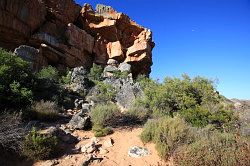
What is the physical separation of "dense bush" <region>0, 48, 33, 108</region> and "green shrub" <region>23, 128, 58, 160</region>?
453cm

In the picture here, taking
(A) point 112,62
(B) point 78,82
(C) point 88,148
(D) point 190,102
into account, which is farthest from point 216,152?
(A) point 112,62

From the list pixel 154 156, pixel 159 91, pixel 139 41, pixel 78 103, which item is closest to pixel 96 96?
pixel 78 103

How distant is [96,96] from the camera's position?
60.7 feet

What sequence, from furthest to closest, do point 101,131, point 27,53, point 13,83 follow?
point 27,53
point 13,83
point 101,131

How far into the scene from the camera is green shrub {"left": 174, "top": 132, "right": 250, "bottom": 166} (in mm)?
6864

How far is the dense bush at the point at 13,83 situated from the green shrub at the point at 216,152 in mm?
8121

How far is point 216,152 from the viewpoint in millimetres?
7387

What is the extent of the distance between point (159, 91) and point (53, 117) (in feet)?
17.5

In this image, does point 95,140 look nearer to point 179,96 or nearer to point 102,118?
point 102,118

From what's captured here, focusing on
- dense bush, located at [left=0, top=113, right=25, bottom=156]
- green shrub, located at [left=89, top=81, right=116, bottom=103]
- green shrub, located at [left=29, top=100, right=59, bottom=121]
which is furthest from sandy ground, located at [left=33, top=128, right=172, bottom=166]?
green shrub, located at [left=89, top=81, right=116, bottom=103]

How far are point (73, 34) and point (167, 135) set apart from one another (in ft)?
80.6

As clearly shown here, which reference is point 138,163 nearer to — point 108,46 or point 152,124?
point 152,124

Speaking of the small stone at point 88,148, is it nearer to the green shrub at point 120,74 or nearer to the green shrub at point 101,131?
the green shrub at point 101,131

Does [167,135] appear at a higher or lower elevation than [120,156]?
higher
